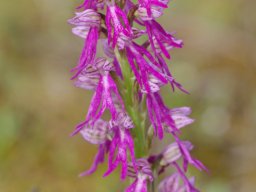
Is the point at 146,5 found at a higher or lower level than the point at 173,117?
higher

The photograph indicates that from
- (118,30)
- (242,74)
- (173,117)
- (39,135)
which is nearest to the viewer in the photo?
(118,30)

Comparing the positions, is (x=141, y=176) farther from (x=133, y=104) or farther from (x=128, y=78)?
(x=128, y=78)

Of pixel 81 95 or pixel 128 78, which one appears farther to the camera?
pixel 81 95

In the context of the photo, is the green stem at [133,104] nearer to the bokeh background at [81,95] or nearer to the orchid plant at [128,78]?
the orchid plant at [128,78]

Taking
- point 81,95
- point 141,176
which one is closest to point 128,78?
point 141,176

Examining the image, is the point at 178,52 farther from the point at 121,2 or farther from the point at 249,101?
the point at 121,2

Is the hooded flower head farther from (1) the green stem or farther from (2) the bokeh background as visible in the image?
(2) the bokeh background

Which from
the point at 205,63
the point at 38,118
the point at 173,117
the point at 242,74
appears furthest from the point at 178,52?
the point at 173,117
